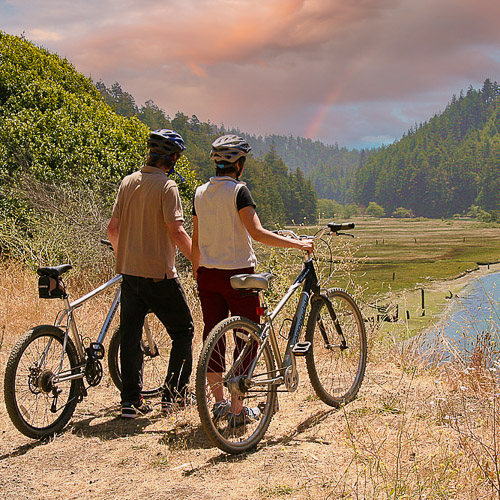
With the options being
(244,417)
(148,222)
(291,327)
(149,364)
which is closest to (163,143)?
(148,222)

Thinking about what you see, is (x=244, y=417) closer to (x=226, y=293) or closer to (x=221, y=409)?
(x=221, y=409)

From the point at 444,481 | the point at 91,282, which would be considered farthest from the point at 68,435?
the point at 91,282

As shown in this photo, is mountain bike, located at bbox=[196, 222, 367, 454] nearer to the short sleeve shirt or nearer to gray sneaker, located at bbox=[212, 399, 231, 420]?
gray sneaker, located at bbox=[212, 399, 231, 420]

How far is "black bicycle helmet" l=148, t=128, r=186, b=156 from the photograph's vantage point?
4453mm

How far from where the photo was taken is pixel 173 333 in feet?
15.2

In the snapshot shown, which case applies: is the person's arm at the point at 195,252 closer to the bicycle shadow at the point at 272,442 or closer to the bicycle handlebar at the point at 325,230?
the bicycle handlebar at the point at 325,230

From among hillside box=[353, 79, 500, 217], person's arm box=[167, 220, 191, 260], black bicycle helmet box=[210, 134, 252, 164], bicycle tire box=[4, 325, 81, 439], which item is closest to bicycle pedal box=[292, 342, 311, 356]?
person's arm box=[167, 220, 191, 260]

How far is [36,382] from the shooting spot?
4.23 meters

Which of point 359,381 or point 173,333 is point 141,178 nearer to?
point 173,333

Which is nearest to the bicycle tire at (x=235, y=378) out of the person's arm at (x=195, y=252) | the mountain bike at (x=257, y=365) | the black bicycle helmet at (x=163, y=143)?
the mountain bike at (x=257, y=365)

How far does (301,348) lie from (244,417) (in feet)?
1.96

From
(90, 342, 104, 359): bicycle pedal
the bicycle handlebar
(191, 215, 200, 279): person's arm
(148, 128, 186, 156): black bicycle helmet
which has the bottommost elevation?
(90, 342, 104, 359): bicycle pedal

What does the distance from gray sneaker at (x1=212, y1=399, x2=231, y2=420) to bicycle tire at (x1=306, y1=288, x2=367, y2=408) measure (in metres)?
0.69

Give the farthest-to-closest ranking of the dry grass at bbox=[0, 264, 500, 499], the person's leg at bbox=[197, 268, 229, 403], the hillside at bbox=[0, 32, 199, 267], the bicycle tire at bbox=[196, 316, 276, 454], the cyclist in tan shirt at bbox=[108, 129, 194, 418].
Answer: the hillside at bbox=[0, 32, 199, 267], the cyclist in tan shirt at bbox=[108, 129, 194, 418], the person's leg at bbox=[197, 268, 229, 403], the bicycle tire at bbox=[196, 316, 276, 454], the dry grass at bbox=[0, 264, 500, 499]
